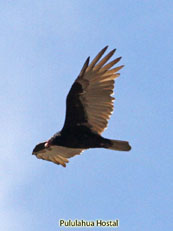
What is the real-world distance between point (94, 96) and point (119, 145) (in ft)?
4.04

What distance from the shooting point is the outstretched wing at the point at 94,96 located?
1179 cm

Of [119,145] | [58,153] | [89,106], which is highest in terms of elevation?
[89,106]

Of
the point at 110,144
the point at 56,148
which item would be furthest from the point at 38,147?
the point at 110,144

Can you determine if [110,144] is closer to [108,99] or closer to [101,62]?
[108,99]

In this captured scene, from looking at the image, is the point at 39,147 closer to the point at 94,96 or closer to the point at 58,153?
the point at 58,153

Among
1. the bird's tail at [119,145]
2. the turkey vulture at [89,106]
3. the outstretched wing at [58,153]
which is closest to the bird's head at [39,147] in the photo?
the outstretched wing at [58,153]

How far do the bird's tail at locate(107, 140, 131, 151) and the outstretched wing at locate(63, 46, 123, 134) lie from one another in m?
0.55

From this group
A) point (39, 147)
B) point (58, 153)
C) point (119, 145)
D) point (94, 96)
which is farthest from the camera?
point (58, 153)

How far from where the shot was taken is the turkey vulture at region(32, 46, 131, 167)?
38.7 feet

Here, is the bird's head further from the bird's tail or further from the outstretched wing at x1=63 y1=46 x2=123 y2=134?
the bird's tail

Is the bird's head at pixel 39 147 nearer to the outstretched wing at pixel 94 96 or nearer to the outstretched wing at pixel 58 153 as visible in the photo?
the outstretched wing at pixel 58 153

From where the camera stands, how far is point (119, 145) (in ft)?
37.8

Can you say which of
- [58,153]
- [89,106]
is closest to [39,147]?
[58,153]

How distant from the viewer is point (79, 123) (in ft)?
39.2
